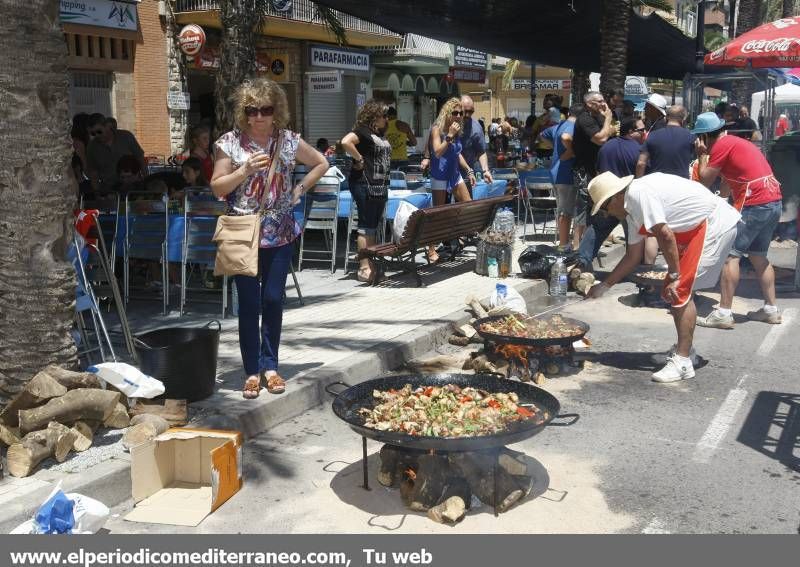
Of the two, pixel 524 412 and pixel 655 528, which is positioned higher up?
pixel 524 412

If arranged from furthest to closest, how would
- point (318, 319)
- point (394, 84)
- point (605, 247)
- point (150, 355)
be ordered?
point (394, 84) → point (605, 247) → point (318, 319) → point (150, 355)

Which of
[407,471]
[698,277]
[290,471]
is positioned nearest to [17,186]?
[290,471]

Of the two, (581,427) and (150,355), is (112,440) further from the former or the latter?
(581,427)

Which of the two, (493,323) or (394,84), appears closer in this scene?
(493,323)

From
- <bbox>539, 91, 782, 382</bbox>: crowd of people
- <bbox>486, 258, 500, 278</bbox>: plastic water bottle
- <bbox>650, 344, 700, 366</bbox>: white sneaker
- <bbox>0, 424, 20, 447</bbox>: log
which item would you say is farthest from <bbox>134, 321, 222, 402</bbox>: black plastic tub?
<bbox>486, 258, 500, 278</bbox>: plastic water bottle

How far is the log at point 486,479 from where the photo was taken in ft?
14.0

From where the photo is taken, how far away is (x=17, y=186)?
4.90 metres

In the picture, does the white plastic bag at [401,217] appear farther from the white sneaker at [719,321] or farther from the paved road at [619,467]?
the paved road at [619,467]

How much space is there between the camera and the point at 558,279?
9.73 meters

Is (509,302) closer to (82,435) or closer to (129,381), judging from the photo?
(129,381)

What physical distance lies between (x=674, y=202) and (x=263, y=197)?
2.87 metres

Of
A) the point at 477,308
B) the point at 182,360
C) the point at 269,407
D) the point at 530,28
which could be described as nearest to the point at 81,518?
the point at 182,360

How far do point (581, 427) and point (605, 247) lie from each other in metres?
7.03

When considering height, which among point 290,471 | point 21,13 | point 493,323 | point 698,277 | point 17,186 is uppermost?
point 21,13
